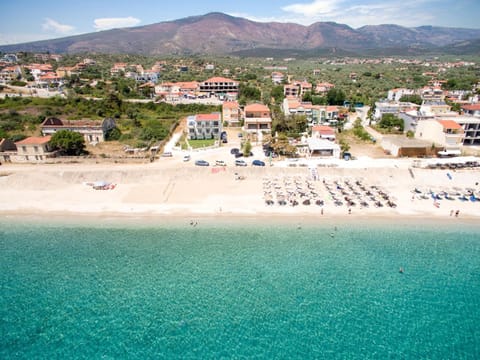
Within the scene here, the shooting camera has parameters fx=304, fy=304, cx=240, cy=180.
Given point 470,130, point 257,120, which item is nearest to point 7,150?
point 257,120

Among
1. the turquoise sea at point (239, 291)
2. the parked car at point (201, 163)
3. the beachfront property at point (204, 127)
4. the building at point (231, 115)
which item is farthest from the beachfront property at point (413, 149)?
the building at point (231, 115)

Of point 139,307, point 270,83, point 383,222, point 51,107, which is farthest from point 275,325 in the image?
point 270,83

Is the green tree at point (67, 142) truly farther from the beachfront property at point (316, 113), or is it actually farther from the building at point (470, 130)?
the building at point (470, 130)

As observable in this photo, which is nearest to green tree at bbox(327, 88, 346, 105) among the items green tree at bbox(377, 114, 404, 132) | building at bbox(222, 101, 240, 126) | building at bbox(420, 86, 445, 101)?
green tree at bbox(377, 114, 404, 132)

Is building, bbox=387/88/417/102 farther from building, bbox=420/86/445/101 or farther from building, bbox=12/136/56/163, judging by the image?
building, bbox=12/136/56/163

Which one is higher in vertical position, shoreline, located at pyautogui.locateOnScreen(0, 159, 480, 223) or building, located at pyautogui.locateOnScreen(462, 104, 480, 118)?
building, located at pyautogui.locateOnScreen(462, 104, 480, 118)

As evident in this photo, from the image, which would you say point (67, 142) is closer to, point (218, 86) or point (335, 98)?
point (218, 86)

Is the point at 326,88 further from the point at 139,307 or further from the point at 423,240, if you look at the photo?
the point at 139,307

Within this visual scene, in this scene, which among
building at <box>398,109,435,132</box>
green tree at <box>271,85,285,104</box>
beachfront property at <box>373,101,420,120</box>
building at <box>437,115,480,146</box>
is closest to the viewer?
building at <box>437,115,480,146</box>
